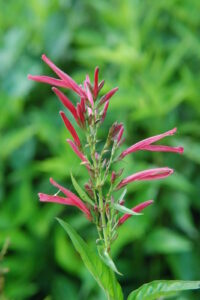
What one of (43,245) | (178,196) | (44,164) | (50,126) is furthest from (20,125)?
(178,196)

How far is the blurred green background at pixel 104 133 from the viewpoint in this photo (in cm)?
209

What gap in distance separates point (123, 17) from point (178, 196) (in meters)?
0.84

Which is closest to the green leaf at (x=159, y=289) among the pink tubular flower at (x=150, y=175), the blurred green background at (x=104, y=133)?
the pink tubular flower at (x=150, y=175)

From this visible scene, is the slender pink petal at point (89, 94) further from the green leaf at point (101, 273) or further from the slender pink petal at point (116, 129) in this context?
the green leaf at point (101, 273)

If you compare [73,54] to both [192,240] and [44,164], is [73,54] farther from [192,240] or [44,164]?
[192,240]

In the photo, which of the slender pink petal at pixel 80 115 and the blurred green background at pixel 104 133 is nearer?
the slender pink petal at pixel 80 115

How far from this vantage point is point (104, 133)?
226cm

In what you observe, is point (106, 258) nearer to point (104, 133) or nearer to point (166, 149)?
point (166, 149)

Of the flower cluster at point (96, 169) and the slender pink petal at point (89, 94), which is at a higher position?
the slender pink petal at point (89, 94)

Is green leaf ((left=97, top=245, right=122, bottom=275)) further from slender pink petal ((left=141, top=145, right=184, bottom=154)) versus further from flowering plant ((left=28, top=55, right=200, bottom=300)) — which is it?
slender pink petal ((left=141, top=145, right=184, bottom=154))

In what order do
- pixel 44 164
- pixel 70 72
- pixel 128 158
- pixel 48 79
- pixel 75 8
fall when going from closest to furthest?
pixel 48 79 < pixel 128 158 < pixel 44 164 < pixel 70 72 < pixel 75 8

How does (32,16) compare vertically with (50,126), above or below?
above

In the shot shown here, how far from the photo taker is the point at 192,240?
218cm

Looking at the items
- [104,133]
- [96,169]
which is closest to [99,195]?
[96,169]
